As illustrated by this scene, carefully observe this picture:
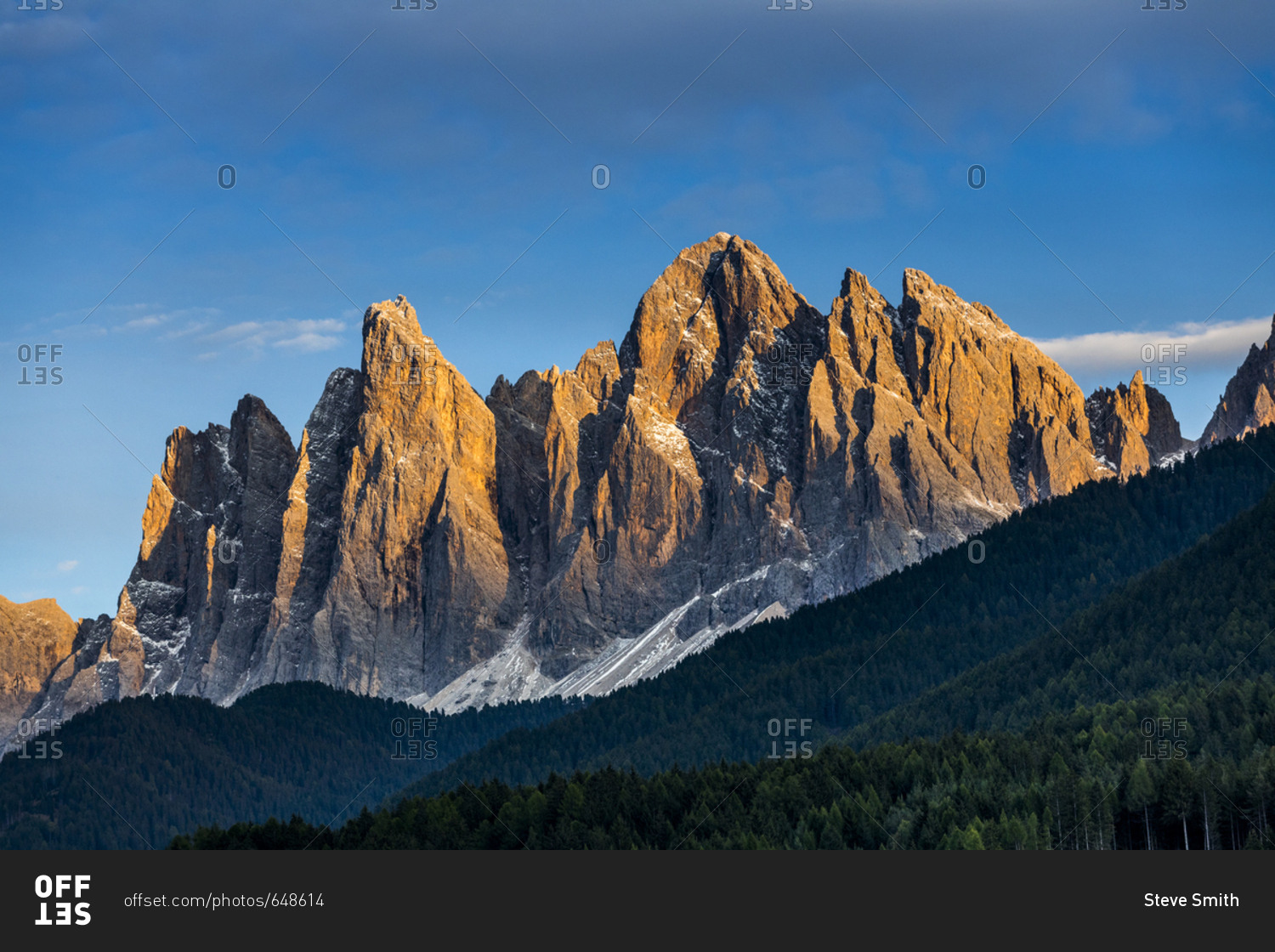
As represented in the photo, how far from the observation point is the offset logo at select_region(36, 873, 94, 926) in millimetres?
80500

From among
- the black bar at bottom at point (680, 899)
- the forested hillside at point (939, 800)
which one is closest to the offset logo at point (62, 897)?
the black bar at bottom at point (680, 899)

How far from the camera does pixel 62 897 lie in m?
84.4

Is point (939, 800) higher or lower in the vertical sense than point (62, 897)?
higher

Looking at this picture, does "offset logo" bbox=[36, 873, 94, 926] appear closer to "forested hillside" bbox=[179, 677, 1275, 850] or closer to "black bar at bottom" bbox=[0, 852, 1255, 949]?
"black bar at bottom" bbox=[0, 852, 1255, 949]

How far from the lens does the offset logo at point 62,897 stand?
80500mm

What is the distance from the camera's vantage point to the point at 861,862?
11075cm

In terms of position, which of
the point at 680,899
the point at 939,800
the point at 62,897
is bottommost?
the point at 680,899

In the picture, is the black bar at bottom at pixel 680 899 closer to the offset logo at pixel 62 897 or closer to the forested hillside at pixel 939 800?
the offset logo at pixel 62 897

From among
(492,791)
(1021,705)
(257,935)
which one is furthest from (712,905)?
(1021,705)

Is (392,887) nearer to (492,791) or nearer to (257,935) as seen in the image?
(257,935)

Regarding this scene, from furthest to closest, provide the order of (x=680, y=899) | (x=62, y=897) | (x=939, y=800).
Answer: (x=939, y=800), (x=680, y=899), (x=62, y=897)

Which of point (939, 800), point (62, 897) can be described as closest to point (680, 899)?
point (939, 800)

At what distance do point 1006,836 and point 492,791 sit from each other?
196ft

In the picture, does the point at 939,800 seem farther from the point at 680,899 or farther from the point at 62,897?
the point at 62,897
